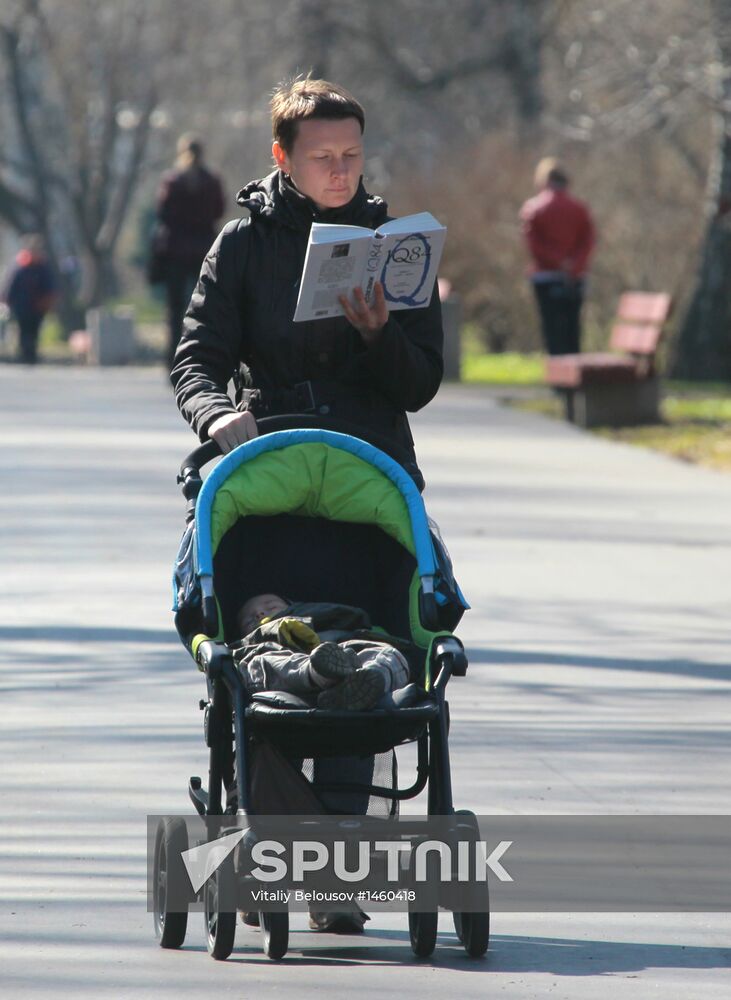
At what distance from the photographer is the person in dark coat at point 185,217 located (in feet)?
61.2

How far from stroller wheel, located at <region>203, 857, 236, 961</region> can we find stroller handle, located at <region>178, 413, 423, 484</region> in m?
0.92

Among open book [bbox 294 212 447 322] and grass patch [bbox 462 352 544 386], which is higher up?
open book [bbox 294 212 447 322]

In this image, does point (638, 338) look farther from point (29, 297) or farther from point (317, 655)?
point (317, 655)

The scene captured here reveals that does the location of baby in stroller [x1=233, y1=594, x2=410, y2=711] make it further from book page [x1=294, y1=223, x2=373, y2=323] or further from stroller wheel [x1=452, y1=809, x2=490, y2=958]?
book page [x1=294, y1=223, x2=373, y2=323]

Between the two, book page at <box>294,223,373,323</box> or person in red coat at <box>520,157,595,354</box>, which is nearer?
book page at <box>294,223,373,323</box>

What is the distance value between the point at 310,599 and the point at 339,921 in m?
0.69

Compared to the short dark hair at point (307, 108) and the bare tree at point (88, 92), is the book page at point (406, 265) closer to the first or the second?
the short dark hair at point (307, 108)

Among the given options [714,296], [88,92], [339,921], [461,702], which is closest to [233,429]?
[339,921]

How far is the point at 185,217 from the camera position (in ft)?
61.2

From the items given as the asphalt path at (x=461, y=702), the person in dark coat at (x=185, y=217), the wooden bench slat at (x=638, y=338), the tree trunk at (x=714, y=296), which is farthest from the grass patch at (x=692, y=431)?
the person in dark coat at (x=185, y=217)

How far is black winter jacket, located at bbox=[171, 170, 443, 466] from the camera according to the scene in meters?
Answer: 4.77

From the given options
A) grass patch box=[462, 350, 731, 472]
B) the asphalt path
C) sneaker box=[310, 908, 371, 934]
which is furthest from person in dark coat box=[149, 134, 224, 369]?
sneaker box=[310, 908, 371, 934]

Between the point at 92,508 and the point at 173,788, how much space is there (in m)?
5.88

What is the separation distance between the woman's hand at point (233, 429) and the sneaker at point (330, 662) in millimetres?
601
